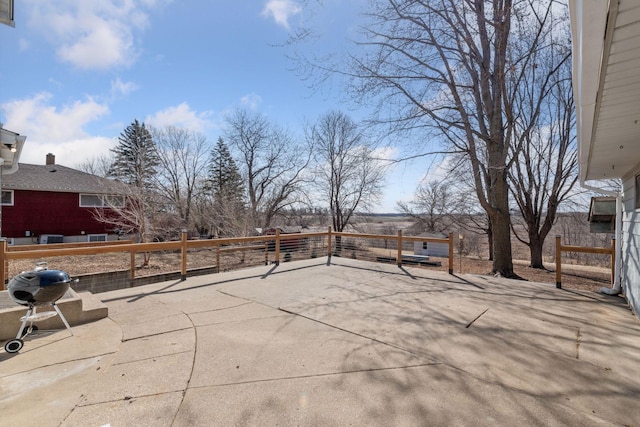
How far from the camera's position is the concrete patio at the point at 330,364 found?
1.97 metres

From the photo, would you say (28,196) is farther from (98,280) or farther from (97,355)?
(97,355)

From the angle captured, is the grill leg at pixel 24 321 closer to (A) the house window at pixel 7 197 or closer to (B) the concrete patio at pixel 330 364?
(B) the concrete patio at pixel 330 364

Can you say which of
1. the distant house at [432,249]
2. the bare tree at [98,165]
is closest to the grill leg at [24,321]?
the distant house at [432,249]

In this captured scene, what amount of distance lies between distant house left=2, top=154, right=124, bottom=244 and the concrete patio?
47.5 ft

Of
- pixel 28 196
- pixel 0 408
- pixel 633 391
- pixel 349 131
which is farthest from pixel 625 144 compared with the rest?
pixel 28 196

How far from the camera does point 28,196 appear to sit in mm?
15922

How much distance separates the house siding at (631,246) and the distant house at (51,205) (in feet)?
59.8

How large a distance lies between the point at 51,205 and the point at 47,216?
24.9 inches

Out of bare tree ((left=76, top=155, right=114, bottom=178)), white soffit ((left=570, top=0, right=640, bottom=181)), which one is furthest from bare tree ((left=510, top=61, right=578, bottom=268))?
bare tree ((left=76, top=155, right=114, bottom=178))

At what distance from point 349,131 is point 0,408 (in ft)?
62.6

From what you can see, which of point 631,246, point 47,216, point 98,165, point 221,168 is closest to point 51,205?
point 47,216

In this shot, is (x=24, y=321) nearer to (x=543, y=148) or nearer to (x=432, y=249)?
(x=543, y=148)

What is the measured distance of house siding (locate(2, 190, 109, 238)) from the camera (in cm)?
1549

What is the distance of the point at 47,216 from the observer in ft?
53.7
